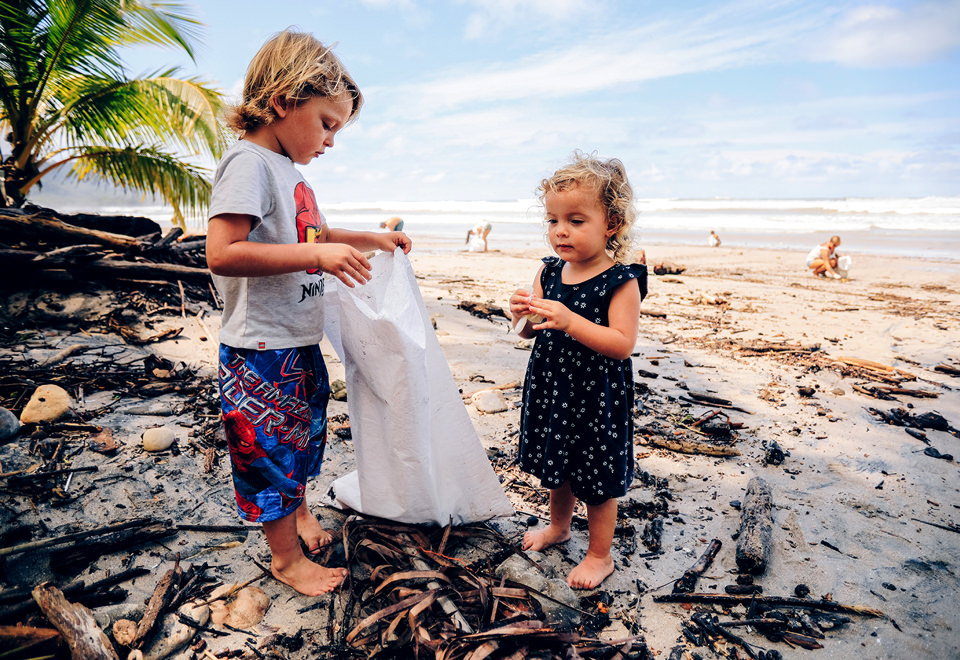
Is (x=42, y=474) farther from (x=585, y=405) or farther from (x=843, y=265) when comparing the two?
(x=843, y=265)

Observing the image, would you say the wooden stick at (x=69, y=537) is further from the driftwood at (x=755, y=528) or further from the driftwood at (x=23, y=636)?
the driftwood at (x=755, y=528)

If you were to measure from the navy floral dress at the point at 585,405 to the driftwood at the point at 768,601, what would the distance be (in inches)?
18.9

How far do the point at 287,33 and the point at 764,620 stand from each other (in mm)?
2848

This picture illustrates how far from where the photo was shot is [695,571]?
2307 mm

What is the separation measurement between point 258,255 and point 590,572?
73.2 inches

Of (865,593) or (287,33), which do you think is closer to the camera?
(287,33)

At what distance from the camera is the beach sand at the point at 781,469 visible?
2.12 metres

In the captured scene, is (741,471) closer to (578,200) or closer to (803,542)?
(803,542)

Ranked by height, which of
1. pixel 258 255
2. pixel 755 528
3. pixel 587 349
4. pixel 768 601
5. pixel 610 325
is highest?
pixel 258 255

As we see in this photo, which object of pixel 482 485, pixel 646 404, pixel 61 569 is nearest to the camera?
pixel 61 569

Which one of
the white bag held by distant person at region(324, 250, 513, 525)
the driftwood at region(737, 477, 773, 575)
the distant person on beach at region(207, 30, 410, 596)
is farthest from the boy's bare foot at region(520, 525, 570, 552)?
the distant person on beach at region(207, 30, 410, 596)

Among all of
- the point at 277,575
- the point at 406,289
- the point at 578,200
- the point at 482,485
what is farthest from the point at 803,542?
the point at 277,575

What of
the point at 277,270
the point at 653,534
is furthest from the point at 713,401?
the point at 277,270

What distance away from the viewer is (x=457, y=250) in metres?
17.1
